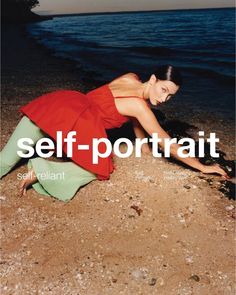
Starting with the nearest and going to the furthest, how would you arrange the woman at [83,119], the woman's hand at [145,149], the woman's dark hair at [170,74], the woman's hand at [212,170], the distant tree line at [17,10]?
1. the woman's dark hair at [170,74]
2. the woman at [83,119]
3. the woman's hand at [212,170]
4. the woman's hand at [145,149]
5. the distant tree line at [17,10]

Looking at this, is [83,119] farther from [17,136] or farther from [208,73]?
[208,73]

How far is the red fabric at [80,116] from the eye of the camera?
4258 millimetres

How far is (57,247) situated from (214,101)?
7.37 metres

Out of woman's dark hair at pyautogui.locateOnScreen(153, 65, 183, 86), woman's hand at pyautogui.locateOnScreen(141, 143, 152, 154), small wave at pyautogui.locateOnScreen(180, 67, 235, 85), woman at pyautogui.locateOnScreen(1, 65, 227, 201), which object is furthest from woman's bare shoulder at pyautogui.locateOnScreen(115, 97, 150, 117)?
small wave at pyautogui.locateOnScreen(180, 67, 235, 85)

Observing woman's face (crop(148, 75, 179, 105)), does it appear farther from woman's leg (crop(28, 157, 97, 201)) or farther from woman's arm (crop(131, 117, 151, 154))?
woman's leg (crop(28, 157, 97, 201))

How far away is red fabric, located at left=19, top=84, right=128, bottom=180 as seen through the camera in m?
4.26

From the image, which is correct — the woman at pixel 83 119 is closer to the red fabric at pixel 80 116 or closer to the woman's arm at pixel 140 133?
the red fabric at pixel 80 116

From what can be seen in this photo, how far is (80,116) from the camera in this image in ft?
14.1

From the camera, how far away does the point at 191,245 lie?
384 centimetres

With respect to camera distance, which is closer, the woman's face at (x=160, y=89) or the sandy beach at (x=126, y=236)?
the sandy beach at (x=126, y=236)

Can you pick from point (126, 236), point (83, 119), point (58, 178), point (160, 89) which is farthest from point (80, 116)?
point (126, 236)

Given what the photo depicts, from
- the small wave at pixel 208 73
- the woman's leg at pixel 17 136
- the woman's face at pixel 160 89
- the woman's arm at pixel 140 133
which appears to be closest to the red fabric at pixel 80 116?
the woman's leg at pixel 17 136

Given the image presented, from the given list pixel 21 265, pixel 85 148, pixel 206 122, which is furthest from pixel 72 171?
pixel 206 122

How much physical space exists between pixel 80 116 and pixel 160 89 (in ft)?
3.26
